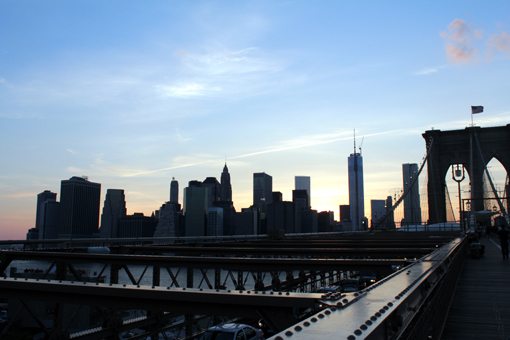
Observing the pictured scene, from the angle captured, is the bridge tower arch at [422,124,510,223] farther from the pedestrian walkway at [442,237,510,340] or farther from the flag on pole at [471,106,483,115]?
the pedestrian walkway at [442,237,510,340]

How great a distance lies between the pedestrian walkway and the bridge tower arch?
78938mm

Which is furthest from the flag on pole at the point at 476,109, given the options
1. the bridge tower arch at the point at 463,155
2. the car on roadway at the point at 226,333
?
the car on roadway at the point at 226,333

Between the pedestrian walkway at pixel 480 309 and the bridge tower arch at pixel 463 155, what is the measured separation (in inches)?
3108

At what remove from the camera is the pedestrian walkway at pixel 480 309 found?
313 inches

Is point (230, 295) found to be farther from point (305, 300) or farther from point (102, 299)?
point (102, 299)

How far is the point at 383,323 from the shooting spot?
310cm

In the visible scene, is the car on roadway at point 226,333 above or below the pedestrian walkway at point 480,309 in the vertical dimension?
below

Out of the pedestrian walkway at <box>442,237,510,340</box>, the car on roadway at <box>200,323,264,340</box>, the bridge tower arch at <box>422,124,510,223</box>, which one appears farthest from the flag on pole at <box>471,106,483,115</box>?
the car on roadway at <box>200,323,264,340</box>

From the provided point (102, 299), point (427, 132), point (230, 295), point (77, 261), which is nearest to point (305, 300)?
point (230, 295)

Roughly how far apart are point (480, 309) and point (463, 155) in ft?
302

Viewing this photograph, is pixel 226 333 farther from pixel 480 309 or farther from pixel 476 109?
pixel 476 109

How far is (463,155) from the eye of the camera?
9419 cm

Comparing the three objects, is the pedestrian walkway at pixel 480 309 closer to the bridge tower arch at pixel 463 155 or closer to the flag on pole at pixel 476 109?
the bridge tower arch at pixel 463 155

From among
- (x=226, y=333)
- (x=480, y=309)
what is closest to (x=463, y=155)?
(x=226, y=333)
